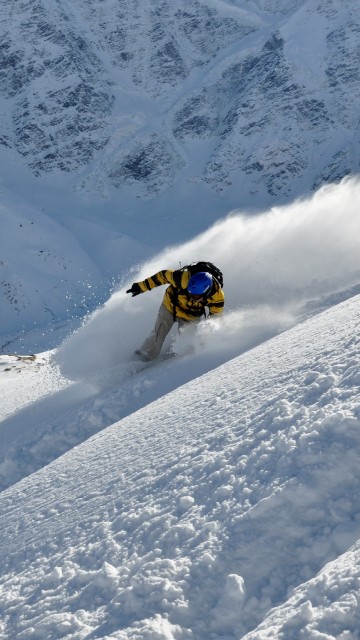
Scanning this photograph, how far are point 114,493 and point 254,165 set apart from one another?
7618 centimetres

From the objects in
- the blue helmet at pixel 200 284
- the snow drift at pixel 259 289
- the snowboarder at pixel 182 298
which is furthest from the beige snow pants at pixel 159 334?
the blue helmet at pixel 200 284

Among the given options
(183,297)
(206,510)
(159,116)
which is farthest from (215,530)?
(159,116)

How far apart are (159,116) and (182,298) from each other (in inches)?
3097

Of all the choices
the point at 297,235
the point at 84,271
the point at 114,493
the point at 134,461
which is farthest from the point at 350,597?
the point at 84,271

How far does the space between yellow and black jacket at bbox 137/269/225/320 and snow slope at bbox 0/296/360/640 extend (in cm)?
409

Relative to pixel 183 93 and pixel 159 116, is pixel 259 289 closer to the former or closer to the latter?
pixel 159 116

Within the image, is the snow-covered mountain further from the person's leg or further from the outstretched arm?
the person's leg

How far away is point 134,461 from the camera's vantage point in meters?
4.36

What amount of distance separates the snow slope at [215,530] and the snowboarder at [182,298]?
3853 millimetres

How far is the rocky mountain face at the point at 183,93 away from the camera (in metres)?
76.0

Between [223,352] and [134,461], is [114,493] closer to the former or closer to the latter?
[134,461]

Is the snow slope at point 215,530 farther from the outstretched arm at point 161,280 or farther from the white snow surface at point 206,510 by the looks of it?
the outstretched arm at point 161,280

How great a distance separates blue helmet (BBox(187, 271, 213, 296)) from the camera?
27.5ft

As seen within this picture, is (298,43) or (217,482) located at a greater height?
(298,43)
